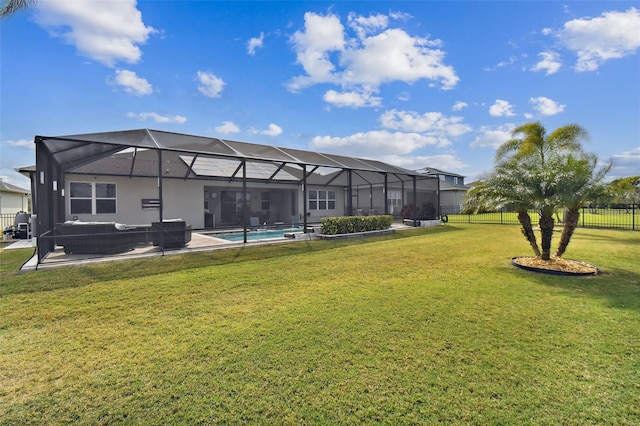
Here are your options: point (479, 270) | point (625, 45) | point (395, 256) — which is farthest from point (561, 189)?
point (625, 45)

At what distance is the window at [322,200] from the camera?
71.3 ft

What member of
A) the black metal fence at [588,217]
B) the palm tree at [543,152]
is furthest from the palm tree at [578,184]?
the black metal fence at [588,217]

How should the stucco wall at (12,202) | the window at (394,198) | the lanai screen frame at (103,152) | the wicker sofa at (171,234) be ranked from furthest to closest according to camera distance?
the window at (394,198) < the stucco wall at (12,202) < the wicker sofa at (171,234) < the lanai screen frame at (103,152)

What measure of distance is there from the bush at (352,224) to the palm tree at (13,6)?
994cm

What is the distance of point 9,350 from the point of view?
133 inches

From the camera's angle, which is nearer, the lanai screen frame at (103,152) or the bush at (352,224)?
the lanai screen frame at (103,152)

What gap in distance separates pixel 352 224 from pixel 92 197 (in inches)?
471

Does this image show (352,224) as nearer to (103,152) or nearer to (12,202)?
(103,152)

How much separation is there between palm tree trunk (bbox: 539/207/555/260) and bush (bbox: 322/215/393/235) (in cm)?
709

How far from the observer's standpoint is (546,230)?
24.8ft

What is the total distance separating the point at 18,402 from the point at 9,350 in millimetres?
1264

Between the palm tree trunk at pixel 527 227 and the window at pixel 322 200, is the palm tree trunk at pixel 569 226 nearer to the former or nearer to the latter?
the palm tree trunk at pixel 527 227

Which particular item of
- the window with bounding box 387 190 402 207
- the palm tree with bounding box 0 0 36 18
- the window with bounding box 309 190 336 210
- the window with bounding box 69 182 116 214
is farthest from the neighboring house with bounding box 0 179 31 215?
the window with bounding box 387 190 402 207

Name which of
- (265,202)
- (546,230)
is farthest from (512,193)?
(265,202)
